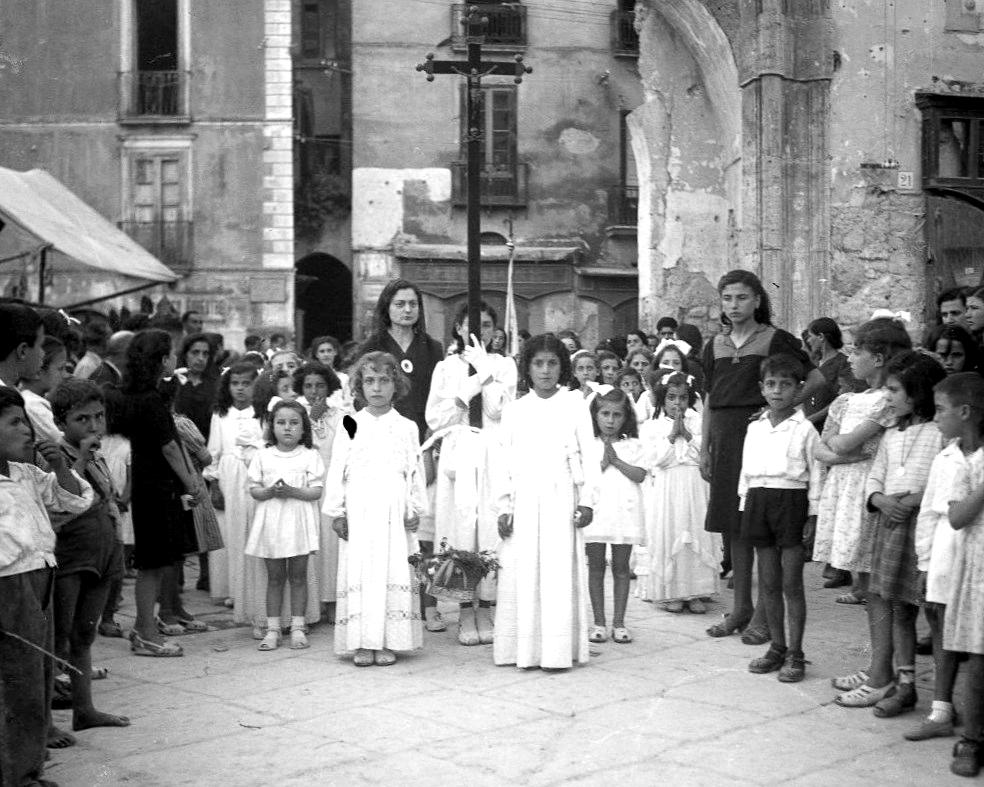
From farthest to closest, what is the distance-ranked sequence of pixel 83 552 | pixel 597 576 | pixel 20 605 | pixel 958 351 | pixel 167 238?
pixel 167 238
pixel 597 576
pixel 958 351
pixel 83 552
pixel 20 605

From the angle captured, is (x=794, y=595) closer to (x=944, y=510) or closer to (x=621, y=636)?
(x=621, y=636)

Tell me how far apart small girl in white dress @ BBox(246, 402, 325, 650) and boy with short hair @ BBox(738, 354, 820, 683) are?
2.64 metres

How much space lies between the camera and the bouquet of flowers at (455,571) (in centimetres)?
786

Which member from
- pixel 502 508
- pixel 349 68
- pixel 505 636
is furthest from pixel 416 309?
pixel 349 68

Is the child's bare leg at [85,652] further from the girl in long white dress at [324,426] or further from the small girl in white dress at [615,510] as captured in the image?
the small girl in white dress at [615,510]

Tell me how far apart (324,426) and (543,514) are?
7.84ft

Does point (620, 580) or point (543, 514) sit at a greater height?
point (543, 514)

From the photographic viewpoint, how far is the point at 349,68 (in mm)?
31969

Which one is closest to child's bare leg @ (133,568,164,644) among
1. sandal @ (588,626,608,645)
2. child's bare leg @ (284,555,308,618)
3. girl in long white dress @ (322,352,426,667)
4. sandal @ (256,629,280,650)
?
sandal @ (256,629,280,650)

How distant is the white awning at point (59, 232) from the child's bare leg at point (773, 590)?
717 cm

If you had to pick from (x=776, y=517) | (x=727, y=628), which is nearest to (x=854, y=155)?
(x=727, y=628)

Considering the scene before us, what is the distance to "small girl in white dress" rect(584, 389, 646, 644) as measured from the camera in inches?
324

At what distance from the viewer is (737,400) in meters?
8.16

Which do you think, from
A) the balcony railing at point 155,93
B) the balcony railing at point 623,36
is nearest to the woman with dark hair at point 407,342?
the balcony railing at point 155,93
